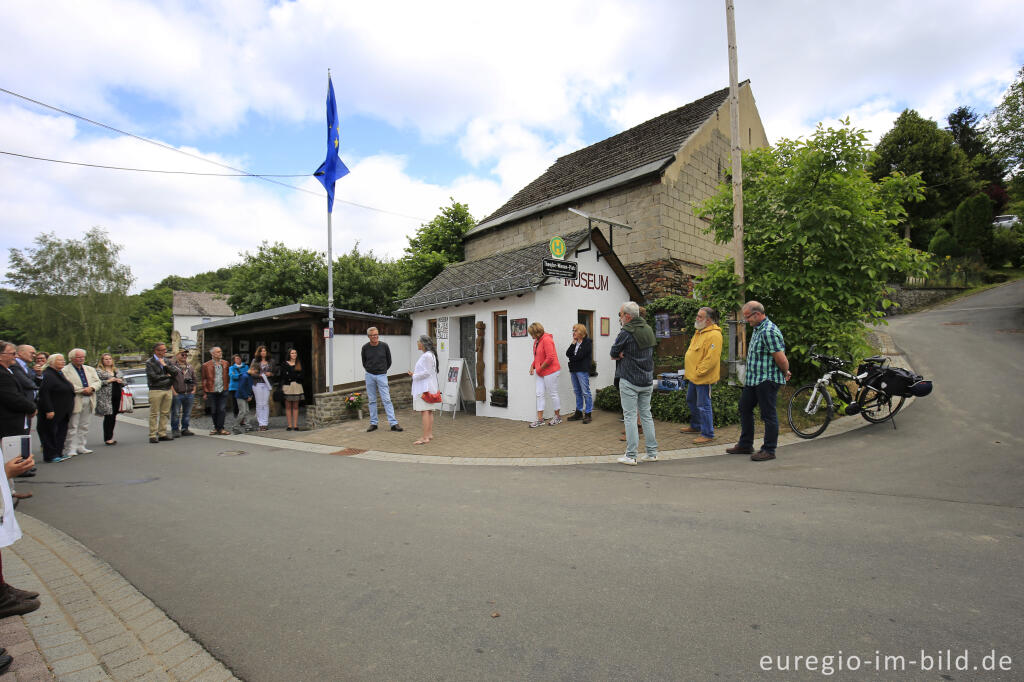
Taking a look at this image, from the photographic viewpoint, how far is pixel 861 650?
2191 mm

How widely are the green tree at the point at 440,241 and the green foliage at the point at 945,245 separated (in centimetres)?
2594

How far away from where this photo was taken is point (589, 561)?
3248mm

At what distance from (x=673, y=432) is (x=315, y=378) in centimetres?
869

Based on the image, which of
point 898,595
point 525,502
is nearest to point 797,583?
point 898,595

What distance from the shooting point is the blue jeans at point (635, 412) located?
6.33m

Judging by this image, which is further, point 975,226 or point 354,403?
point 975,226

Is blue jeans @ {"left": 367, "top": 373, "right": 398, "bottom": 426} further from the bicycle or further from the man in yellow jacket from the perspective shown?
the bicycle

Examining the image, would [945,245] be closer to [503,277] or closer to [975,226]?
[975,226]

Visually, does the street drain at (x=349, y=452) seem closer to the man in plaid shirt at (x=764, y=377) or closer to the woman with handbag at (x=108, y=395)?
the woman with handbag at (x=108, y=395)

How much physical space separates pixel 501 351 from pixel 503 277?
1.73 m

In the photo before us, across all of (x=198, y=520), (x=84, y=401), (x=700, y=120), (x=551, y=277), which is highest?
(x=700, y=120)

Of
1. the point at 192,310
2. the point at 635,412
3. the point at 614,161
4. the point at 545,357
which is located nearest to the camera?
the point at 635,412

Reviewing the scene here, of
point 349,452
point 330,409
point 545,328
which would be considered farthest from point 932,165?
point 349,452

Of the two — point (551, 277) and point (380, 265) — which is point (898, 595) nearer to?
point (551, 277)
